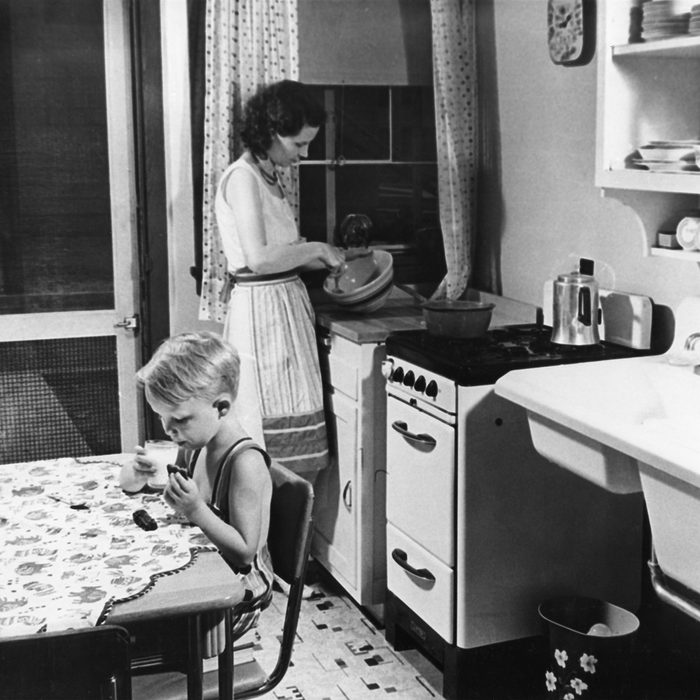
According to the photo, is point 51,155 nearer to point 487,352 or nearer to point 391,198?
point 391,198

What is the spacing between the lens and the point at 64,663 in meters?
1.56

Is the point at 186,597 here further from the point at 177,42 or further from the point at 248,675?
the point at 177,42

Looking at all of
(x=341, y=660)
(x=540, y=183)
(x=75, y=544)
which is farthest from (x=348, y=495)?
(x=75, y=544)

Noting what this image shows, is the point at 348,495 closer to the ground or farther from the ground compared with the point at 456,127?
closer to the ground

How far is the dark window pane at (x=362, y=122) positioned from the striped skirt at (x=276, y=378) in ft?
2.69

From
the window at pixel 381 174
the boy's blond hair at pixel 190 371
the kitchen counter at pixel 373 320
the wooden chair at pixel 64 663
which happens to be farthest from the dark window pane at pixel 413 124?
the wooden chair at pixel 64 663

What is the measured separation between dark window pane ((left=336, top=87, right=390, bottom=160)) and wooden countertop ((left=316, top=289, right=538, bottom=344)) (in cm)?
64

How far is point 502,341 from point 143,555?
69.2 inches

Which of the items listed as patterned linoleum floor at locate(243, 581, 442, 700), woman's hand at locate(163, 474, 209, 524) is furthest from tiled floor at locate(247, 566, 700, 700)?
woman's hand at locate(163, 474, 209, 524)

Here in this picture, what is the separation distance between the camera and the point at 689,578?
2330 millimetres

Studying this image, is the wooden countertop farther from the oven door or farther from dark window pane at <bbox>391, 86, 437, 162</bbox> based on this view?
dark window pane at <bbox>391, 86, 437, 162</bbox>

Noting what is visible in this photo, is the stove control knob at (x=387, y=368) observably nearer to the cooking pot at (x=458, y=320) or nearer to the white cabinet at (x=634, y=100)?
the cooking pot at (x=458, y=320)

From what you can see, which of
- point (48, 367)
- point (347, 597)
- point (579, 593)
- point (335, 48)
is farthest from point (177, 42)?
point (579, 593)

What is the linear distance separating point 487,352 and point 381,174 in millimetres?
1428
